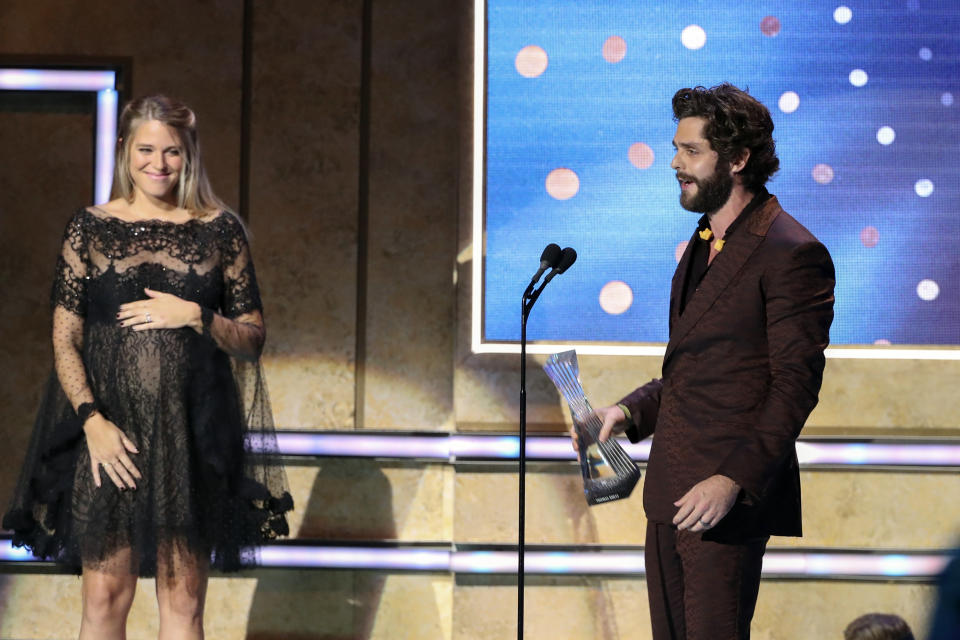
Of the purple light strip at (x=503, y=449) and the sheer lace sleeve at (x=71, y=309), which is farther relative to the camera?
the purple light strip at (x=503, y=449)

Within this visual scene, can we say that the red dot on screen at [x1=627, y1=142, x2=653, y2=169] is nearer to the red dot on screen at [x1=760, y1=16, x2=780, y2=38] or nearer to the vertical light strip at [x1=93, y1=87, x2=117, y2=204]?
the red dot on screen at [x1=760, y1=16, x2=780, y2=38]

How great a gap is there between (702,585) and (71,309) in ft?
5.42

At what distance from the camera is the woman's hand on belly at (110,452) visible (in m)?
2.67

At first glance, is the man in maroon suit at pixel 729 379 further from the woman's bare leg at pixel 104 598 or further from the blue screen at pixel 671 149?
the blue screen at pixel 671 149

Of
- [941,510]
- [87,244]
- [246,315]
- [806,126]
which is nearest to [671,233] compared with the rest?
[806,126]

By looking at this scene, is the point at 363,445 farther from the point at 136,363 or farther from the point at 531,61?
the point at 531,61

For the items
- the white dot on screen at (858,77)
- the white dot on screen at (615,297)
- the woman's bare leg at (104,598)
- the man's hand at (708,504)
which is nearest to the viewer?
the man's hand at (708,504)

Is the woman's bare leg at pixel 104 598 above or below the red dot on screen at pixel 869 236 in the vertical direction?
below

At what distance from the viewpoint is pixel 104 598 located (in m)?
2.67

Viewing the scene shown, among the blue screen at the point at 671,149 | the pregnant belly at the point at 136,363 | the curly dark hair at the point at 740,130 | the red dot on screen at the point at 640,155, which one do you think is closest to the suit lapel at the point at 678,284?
the curly dark hair at the point at 740,130

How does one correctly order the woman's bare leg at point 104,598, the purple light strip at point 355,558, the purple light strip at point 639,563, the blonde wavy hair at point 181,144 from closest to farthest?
the woman's bare leg at point 104,598
the blonde wavy hair at point 181,144
the purple light strip at point 639,563
the purple light strip at point 355,558

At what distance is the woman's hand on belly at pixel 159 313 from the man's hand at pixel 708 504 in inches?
51.7

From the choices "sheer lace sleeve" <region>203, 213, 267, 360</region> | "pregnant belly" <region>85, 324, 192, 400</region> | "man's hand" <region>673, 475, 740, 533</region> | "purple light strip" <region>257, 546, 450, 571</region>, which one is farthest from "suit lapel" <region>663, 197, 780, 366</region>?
"purple light strip" <region>257, 546, 450, 571</region>

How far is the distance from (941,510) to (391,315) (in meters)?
1.97
